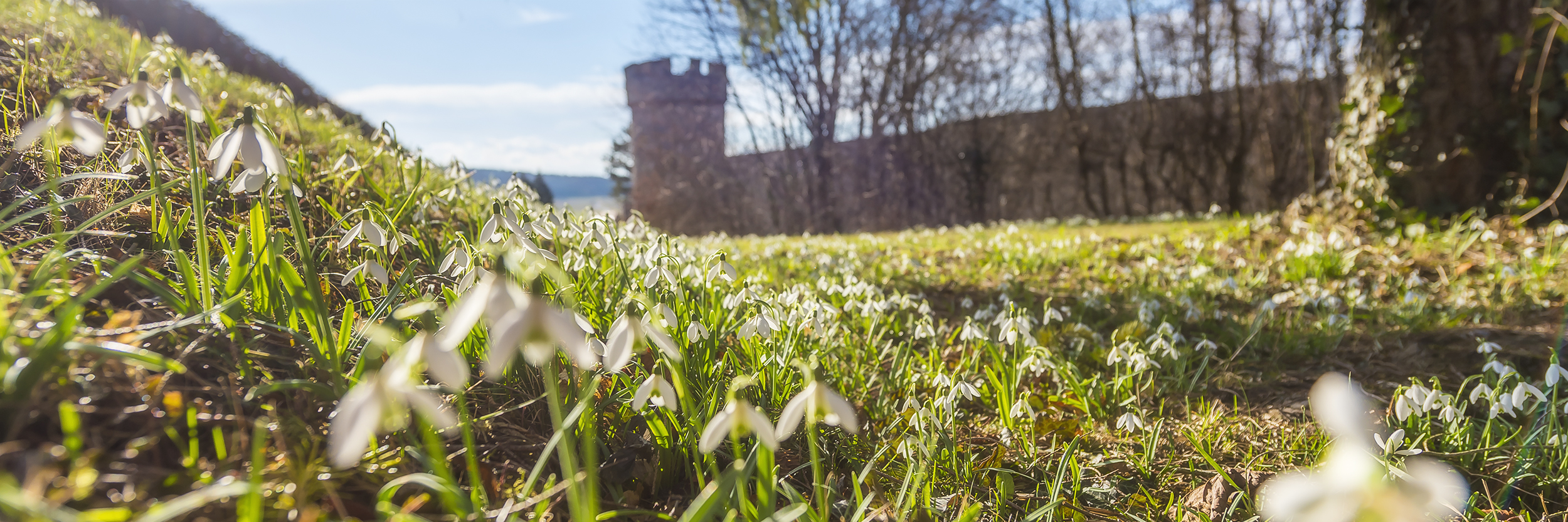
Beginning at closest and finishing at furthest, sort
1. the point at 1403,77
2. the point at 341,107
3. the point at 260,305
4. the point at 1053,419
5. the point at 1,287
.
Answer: the point at 1,287
the point at 260,305
the point at 1053,419
the point at 1403,77
the point at 341,107

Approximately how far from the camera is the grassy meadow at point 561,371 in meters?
0.93

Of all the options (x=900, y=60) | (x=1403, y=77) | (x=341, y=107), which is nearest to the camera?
(x=1403, y=77)

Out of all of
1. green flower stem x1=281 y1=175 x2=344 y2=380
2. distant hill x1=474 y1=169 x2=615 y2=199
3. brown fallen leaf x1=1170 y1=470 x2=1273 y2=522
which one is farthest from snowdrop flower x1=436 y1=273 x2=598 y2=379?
distant hill x1=474 y1=169 x2=615 y2=199

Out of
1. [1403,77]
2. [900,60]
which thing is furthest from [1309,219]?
[900,60]

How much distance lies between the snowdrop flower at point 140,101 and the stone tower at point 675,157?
18390 mm

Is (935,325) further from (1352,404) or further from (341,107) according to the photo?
(341,107)

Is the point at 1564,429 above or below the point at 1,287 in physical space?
below

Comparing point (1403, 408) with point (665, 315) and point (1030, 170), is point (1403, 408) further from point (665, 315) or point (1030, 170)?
point (1030, 170)

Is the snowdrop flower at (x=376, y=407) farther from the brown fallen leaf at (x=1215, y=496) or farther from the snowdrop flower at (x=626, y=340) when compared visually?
the brown fallen leaf at (x=1215, y=496)

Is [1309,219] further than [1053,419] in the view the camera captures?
Yes

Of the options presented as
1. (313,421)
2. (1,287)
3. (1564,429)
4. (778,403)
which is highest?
(1,287)

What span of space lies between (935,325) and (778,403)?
1.65m

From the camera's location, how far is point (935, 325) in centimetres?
331

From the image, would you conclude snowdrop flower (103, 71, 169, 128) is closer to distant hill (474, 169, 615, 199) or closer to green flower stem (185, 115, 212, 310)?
green flower stem (185, 115, 212, 310)
